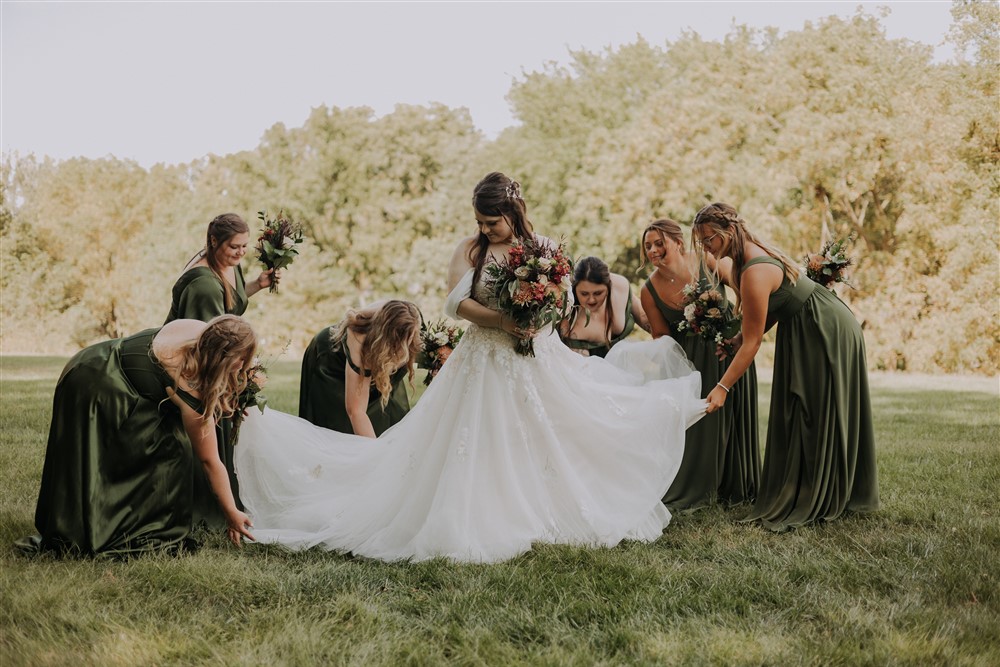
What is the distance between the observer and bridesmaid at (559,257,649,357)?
809cm

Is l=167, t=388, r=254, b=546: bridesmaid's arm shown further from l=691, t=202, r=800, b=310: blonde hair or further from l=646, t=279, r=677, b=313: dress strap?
l=646, t=279, r=677, b=313: dress strap

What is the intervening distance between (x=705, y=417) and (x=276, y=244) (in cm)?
401

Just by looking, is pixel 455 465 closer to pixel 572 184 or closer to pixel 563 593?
pixel 563 593

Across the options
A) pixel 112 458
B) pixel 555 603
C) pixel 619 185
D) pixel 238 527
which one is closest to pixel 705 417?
pixel 555 603

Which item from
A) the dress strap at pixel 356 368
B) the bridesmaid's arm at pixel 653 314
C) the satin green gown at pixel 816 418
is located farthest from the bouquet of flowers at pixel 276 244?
the satin green gown at pixel 816 418

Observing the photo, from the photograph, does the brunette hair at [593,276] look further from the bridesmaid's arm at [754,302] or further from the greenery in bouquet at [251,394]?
the greenery in bouquet at [251,394]

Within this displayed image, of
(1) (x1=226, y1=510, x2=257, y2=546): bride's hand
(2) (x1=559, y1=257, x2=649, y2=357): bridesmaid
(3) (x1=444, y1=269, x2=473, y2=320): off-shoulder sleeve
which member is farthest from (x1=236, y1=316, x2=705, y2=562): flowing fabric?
(2) (x1=559, y1=257, x2=649, y2=357): bridesmaid

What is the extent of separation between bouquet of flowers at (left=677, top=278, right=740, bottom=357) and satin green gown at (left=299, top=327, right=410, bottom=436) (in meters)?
2.51

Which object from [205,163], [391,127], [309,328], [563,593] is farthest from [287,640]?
[205,163]

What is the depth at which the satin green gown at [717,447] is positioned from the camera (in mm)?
7105

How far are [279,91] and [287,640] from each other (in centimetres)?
4215

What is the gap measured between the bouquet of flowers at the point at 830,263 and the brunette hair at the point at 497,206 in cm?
243

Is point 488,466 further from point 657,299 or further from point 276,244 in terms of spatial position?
point 276,244

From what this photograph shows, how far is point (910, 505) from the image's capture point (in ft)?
22.5
